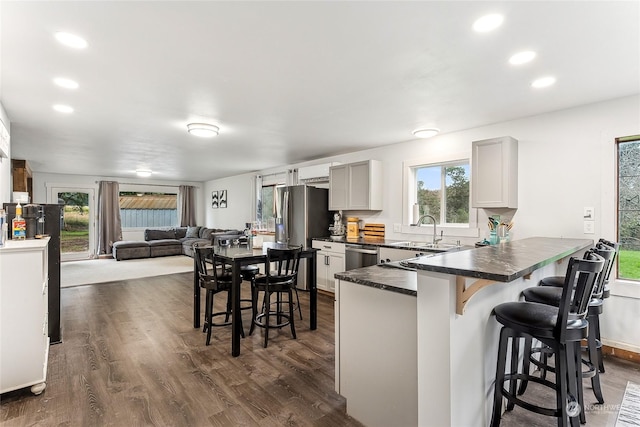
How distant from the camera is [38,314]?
232 centimetres

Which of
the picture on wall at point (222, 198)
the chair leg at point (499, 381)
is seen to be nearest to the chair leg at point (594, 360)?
the chair leg at point (499, 381)

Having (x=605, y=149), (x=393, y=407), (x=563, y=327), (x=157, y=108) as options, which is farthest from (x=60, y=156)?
(x=605, y=149)

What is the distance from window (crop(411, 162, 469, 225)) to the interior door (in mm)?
9211

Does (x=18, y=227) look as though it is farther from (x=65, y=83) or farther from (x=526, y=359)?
(x=526, y=359)

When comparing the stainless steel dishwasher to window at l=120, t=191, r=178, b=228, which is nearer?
the stainless steel dishwasher

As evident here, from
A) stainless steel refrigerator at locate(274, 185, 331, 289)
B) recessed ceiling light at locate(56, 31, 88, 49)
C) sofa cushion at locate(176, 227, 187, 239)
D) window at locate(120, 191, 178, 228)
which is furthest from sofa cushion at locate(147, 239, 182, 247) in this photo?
recessed ceiling light at locate(56, 31, 88, 49)

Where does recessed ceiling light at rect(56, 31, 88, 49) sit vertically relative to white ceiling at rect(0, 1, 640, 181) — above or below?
below

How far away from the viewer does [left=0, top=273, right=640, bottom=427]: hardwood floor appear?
205 centimetres

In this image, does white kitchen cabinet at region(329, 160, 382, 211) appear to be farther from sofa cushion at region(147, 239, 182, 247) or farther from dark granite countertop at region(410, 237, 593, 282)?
sofa cushion at region(147, 239, 182, 247)

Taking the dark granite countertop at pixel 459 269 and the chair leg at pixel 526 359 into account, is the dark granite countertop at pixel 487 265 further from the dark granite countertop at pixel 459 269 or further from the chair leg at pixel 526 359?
the chair leg at pixel 526 359

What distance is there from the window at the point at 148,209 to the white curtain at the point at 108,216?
522 millimetres

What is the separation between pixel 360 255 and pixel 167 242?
679 cm

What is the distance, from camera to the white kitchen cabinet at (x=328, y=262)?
496 cm

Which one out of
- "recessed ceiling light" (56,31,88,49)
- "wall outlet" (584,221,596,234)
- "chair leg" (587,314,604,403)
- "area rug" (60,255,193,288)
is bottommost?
"area rug" (60,255,193,288)
